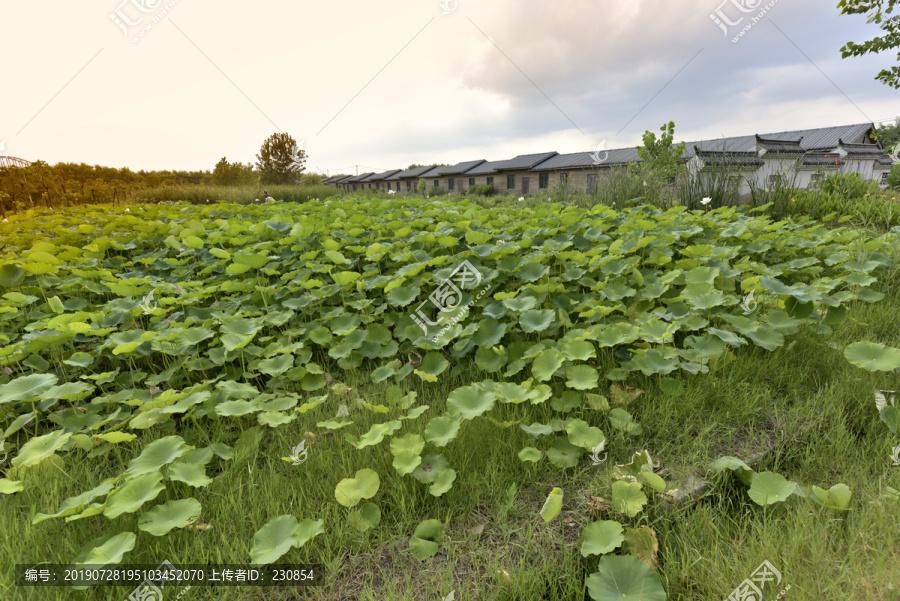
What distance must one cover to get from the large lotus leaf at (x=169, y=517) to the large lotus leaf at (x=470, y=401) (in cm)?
94

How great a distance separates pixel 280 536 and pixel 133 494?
Result: 522 mm

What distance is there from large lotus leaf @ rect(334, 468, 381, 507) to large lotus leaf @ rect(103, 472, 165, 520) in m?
0.56

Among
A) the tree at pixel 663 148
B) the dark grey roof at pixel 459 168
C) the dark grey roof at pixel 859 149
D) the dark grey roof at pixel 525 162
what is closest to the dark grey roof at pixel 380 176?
the dark grey roof at pixel 459 168

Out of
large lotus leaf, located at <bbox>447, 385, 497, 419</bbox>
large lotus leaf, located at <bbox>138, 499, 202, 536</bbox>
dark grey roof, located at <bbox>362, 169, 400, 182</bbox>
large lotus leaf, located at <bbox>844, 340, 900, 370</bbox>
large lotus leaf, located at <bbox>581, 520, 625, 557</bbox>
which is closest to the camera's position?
large lotus leaf, located at <bbox>581, 520, 625, 557</bbox>

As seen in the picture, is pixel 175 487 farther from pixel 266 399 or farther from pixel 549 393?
pixel 549 393

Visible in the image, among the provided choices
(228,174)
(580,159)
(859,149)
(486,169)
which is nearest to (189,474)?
(580,159)

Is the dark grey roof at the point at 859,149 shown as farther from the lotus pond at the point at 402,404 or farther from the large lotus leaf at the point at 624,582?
the large lotus leaf at the point at 624,582

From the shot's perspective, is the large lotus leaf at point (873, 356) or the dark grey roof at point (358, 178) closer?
the large lotus leaf at point (873, 356)

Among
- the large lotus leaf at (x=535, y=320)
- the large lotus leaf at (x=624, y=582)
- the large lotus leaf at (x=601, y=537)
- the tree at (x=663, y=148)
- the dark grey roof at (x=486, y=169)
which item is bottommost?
the large lotus leaf at (x=624, y=582)

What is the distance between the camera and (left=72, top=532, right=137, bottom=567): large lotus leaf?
1.16m

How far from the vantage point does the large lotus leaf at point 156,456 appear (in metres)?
1.47

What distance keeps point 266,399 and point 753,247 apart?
3.79 meters

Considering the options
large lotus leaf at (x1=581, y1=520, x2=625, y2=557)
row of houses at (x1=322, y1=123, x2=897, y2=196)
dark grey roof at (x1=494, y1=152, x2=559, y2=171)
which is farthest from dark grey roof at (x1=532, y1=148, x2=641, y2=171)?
large lotus leaf at (x1=581, y1=520, x2=625, y2=557)

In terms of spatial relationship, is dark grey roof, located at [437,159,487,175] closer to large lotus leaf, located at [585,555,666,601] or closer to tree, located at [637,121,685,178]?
tree, located at [637,121,685,178]
